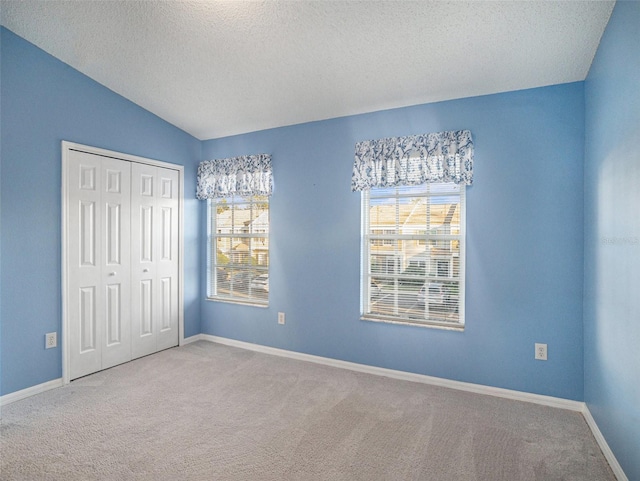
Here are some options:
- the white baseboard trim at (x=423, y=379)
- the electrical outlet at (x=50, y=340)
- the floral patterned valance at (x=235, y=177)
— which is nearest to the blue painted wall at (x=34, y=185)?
the electrical outlet at (x=50, y=340)

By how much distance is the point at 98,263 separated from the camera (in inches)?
133

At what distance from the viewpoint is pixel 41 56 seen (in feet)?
9.74

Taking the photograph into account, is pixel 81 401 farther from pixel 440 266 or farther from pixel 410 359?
pixel 440 266

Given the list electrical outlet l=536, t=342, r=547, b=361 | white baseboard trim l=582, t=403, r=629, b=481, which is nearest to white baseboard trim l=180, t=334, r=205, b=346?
electrical outlet l=536, t=342, r=547, b=361

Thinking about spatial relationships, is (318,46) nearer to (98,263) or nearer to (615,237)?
(615,237)

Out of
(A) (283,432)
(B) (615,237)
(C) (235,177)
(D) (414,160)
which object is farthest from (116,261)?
(B) (615,237)

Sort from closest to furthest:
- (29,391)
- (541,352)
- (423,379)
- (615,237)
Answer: (615,237)
(541,352)
(29,391)
(423,379)

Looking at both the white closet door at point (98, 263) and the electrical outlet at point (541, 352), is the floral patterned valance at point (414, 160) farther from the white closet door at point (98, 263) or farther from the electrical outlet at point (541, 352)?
the white closet door at point (98, 263)

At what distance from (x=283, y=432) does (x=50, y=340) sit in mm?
2184

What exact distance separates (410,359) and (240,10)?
9.89 feet

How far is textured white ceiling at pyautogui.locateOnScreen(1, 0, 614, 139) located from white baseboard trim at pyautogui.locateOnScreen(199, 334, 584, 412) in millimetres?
2414

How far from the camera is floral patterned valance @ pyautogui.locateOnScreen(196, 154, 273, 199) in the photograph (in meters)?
3.96

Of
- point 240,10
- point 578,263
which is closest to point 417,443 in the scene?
point 578,263

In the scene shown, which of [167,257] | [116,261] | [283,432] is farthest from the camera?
[167,257]
